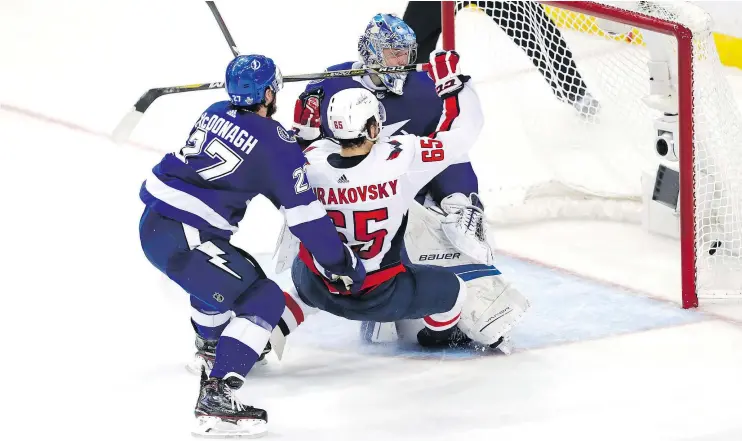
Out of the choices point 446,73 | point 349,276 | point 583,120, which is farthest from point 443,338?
point 583,120

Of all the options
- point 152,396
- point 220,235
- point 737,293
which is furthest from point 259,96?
point 737,293

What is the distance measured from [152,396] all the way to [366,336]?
0.72 m

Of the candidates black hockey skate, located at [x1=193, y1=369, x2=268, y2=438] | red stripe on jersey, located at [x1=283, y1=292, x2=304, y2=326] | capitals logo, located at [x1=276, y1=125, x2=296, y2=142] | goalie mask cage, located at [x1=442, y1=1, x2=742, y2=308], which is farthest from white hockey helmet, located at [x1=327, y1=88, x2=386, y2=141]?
goalie mask cage, located at [x1=442, y1=1, x2=742, y2=308]

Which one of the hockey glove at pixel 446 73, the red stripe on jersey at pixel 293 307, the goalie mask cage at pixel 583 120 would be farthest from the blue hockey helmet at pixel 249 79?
the goalie mask cage at pixel 583 120

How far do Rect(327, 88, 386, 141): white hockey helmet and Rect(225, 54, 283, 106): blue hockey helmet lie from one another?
0.18 metres

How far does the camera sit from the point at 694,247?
3967 mm

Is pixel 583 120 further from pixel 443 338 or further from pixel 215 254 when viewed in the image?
pixel 215 254

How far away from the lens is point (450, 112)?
351cm

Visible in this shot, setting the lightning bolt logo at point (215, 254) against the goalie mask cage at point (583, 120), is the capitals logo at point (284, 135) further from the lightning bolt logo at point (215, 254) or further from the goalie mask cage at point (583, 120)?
the goalie mask cage at point (583, 120)

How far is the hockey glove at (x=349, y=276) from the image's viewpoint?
3270 mm

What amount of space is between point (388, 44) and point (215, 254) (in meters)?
0.86

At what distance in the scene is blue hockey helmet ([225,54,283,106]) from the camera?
10.6 feet

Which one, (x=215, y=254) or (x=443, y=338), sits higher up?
(x=215, y=254)

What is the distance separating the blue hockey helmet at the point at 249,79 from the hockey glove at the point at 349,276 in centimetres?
46
